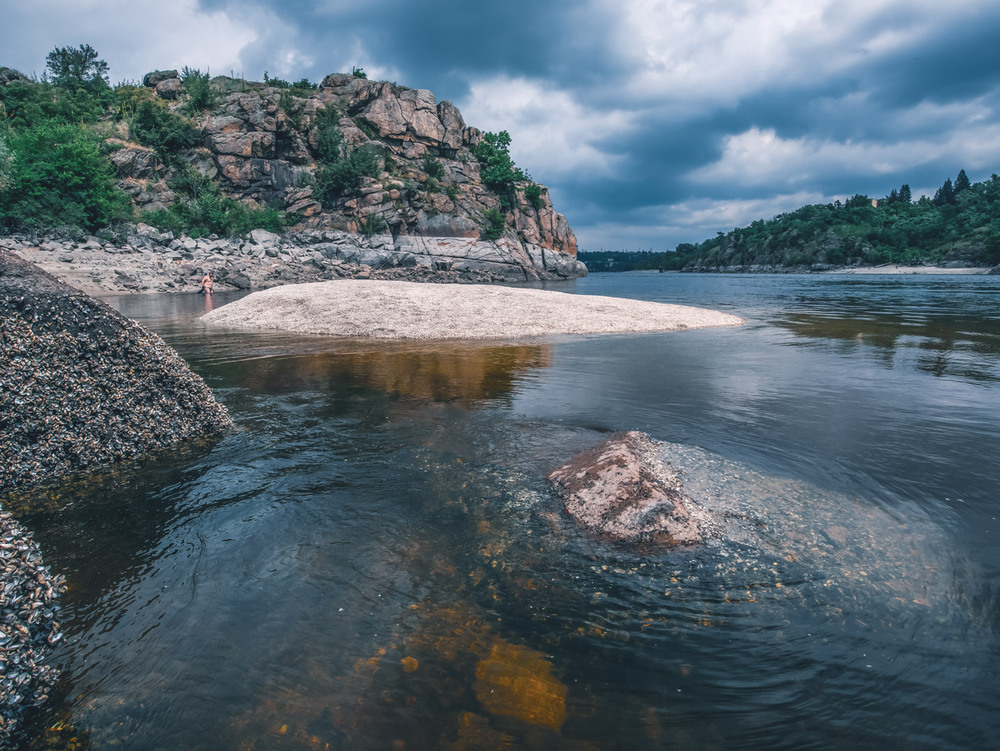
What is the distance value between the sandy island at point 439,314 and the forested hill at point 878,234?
92.6 metres

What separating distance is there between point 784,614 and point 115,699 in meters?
4.11

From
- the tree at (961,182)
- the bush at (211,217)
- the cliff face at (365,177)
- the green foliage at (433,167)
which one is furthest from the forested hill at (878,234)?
the bush at (211,217)

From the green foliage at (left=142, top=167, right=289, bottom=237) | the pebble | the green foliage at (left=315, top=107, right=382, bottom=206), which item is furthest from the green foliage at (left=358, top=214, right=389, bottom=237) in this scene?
the pebble

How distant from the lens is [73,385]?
214 inches

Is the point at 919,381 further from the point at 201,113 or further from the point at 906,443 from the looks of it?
the point at 201,113

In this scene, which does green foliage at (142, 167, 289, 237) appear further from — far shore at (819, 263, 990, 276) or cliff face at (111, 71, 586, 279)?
far shore at (819, 263, 990, 276)

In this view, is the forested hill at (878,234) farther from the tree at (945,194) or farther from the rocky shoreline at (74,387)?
the rocky shoreline at (74,387)

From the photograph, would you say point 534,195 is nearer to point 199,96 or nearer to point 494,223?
point 494,223

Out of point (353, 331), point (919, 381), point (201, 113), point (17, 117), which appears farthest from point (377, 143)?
point (919, 381)

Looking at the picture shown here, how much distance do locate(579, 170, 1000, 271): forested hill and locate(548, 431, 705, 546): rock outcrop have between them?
346 feet

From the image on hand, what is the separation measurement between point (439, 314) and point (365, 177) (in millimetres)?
56377

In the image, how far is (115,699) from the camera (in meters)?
2.62

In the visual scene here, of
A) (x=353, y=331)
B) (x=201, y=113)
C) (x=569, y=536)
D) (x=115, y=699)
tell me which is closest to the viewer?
(x=115, y=699)

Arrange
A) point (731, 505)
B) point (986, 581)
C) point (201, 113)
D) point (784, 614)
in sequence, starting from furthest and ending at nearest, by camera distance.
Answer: point (201, 113)
point (731, 505)
point (986, 581)
point (784, 614)
